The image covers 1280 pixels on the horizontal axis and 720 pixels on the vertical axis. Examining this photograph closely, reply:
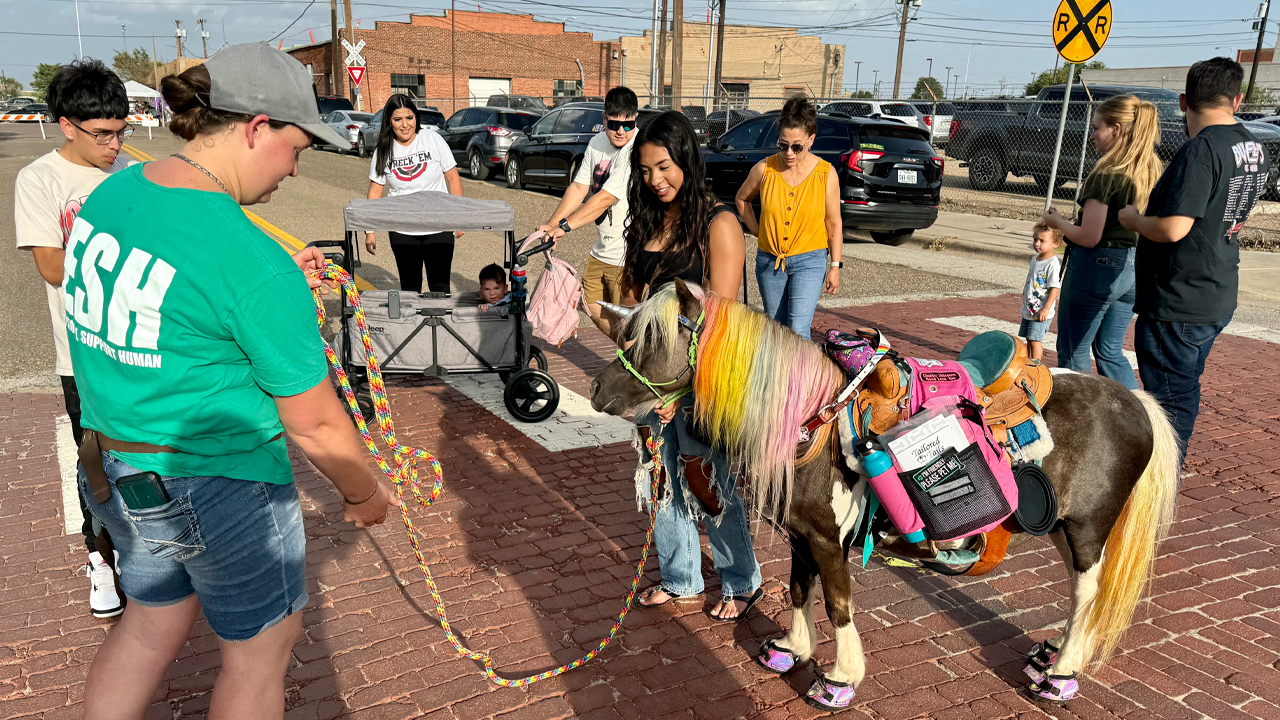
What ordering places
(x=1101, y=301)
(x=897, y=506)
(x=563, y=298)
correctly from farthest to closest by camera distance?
(x=563, y=298), (x=1101, y=301), (x=897, y=506)

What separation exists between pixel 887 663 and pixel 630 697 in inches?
42.3

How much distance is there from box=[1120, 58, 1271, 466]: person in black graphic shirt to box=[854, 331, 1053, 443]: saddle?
167 cm

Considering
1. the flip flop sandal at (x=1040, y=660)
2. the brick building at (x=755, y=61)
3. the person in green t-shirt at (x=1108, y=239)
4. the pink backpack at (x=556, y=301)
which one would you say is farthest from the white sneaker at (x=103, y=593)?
the brick building at (x=755, y=61)

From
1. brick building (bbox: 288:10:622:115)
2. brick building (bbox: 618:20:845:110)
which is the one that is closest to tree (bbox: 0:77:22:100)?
brick building (bbox: 288:10:622:115)

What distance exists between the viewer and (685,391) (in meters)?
2.79

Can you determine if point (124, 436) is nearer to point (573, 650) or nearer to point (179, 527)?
point (179, 527)

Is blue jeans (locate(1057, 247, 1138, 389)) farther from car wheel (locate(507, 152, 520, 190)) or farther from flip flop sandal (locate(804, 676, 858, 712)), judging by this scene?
car wheel (locate(507, 152, 520, 190))

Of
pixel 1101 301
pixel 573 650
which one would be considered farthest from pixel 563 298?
pixel 1101 301

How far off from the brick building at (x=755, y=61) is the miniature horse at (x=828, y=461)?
6538cm

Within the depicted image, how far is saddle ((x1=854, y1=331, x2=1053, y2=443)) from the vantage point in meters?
2.74

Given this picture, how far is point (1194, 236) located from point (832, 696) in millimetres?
3008

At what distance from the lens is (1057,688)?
3.15m

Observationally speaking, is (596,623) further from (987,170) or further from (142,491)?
(987,170)

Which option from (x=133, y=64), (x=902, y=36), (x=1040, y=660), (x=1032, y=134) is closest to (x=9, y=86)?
(x=133, y=64)
